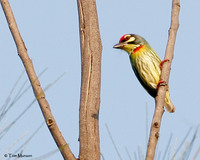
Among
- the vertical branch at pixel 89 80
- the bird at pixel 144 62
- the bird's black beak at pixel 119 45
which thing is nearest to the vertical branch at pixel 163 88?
the vertical branch at pixel 89 80

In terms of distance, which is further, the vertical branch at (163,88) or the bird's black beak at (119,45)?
the bird's black beak at (119,45)

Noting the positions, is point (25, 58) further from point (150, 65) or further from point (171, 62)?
point (150, 65)

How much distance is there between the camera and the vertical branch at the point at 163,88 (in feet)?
7.22

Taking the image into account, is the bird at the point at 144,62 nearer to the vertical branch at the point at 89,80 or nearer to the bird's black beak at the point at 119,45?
the bird's black beak at the point at 119,45

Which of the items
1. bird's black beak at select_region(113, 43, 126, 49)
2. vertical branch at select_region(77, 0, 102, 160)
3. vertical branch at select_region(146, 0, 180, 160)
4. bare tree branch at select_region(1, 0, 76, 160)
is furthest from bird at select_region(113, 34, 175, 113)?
bare tree branch at select_region(1, 0, 76, 160)

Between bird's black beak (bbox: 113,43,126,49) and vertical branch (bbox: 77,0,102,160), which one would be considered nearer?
vertical branch (bbox: 77,0,102,160)

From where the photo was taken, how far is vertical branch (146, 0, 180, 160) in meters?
2.20

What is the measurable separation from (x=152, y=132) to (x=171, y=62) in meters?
0.69

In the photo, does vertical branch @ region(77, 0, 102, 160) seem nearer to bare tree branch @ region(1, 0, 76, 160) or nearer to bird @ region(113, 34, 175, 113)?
bare tree branch @ region(1, 0, 76, 160)

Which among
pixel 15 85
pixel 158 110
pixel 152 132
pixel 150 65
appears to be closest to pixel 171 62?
pixel 158 110

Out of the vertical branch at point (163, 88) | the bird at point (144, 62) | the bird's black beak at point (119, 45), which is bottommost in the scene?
the vertical branch at point (163, 88)

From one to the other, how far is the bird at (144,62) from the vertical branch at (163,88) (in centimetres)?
185

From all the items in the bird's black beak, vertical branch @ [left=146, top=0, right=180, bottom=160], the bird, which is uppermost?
the bird's black beak

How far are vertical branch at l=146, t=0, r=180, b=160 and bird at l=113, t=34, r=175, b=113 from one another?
185cm
